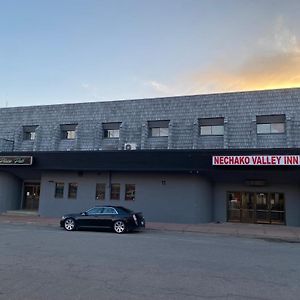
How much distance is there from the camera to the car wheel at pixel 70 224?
1877 cm

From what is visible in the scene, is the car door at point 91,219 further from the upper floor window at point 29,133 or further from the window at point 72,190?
the upper floor window at point 29,133

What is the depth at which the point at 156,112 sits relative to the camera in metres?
26.3

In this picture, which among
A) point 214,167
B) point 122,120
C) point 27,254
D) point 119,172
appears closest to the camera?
point 27,254

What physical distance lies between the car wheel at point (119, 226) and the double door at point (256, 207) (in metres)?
9.45

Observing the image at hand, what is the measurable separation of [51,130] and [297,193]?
1908 cm

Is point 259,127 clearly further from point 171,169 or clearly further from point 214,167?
point 171,169

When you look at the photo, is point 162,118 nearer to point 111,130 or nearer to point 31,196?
point 111,130

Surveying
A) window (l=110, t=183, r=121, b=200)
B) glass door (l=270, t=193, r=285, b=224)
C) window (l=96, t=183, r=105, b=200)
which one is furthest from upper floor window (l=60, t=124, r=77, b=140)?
glass door (l=270, t=193, r=285, b=224)

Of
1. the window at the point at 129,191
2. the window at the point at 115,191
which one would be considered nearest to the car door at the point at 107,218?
the window at the point at 129,191

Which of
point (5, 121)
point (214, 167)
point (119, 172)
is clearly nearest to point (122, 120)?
point (119, 172)

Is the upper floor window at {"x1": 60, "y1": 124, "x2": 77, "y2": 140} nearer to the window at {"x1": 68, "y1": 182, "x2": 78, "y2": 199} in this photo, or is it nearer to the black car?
the window at {"x1": 68, "y1": 182, "x2": 78, "y2": 199}

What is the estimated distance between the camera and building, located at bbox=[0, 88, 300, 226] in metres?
22.5

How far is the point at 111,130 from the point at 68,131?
12.4 feet

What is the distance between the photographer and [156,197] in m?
23.8
